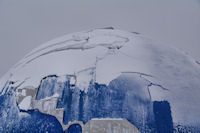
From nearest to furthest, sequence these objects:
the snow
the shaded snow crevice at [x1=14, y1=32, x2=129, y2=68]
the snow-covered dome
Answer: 1. the snow-covered dome
2. the snow
3. the shaded snow crevice at [x1=14, y1=32, x2=129, y2=68]

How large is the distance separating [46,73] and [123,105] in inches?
24.5

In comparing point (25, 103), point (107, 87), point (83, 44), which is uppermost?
point (83, 44)

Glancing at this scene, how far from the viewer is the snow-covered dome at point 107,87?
78.2 inches

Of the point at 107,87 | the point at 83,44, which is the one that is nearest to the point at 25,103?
the point at 107,87

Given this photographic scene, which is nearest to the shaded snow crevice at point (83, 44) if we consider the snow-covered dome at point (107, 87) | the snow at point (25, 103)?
the snow-covered dome at point (107, 87)

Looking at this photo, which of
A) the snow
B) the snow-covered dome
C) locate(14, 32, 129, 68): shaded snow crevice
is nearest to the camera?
the snow-covered dome

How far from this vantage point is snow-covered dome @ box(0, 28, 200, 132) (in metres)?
1.99

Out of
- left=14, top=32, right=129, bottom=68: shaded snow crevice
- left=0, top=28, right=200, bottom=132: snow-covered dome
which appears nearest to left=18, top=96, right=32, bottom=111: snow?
left=0, top=28, right=200, bottom=132: snow-covered dome

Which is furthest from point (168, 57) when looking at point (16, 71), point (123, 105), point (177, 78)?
point (16, 71)

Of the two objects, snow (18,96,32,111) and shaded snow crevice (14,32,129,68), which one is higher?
shaded snow crevice (14,32,129,68)

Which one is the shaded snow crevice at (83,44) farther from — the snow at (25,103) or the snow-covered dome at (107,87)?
the snow at (25,103)

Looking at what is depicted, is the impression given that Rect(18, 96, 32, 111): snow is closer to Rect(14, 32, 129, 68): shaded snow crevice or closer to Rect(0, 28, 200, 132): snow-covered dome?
Rect(0, 28, 200, 132): snow-covered dome

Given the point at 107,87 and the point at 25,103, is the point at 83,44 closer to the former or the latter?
the point at 107,87

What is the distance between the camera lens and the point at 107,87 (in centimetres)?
207
